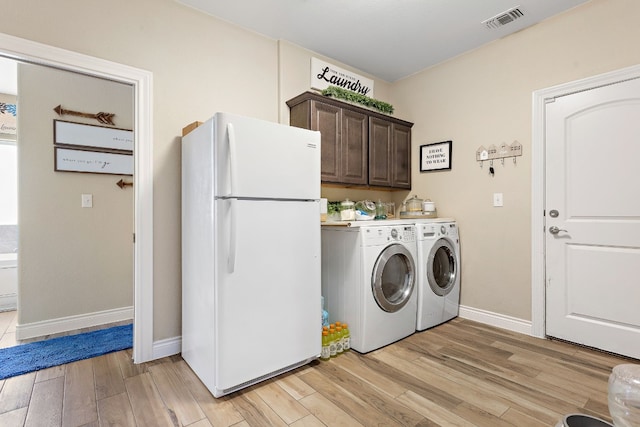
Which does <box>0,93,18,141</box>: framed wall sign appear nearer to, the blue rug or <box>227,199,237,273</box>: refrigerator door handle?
the blue rug

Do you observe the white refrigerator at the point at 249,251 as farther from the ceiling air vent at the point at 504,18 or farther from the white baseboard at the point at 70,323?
the ceiling air vent at the point at 504,18

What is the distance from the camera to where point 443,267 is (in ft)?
10.2

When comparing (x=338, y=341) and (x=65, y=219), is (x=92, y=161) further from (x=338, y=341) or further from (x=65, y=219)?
(x=338, y=341)

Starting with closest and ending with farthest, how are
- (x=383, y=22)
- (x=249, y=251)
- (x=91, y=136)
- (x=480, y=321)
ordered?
(x=249, y=251), (x=383, y=22), (x=480, y=321), (x=91, y=136)

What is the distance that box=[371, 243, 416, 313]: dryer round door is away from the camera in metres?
2.42

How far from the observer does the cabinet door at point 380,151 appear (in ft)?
10.6

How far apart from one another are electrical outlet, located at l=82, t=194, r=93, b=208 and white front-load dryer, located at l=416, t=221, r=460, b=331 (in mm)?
3103

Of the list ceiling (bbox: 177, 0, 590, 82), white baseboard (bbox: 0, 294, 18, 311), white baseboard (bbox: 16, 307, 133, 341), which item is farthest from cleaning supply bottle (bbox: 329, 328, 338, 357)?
white baseboard (bbox: 0, 294, 18, 311)

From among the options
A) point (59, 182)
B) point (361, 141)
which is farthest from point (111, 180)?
point (361, 141)

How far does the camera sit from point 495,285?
2.96 m

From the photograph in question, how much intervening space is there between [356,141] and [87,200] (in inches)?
105

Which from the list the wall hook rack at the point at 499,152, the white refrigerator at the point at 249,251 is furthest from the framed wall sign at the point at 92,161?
the wall hook rack at the point at 499,152

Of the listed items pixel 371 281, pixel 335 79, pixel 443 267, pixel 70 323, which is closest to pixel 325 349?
pixel 371 281

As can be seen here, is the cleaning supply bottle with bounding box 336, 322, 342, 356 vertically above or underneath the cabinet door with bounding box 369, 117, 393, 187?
underneath
